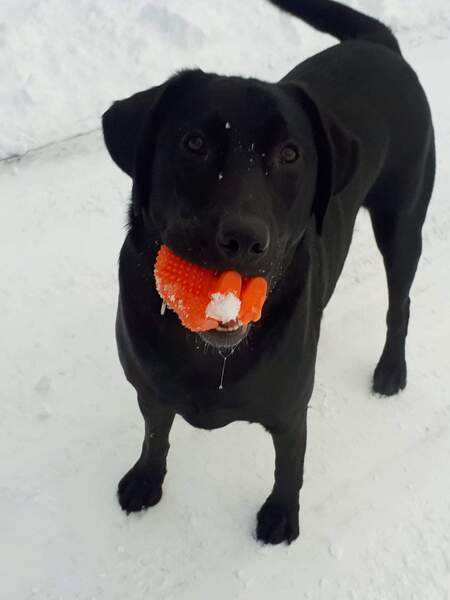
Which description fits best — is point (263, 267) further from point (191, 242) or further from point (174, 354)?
point (174, 354)

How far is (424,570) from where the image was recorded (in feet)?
7.02

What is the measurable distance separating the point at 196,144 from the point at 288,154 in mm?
200

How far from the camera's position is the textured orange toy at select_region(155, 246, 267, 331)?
54.5 inches

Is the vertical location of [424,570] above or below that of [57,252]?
above

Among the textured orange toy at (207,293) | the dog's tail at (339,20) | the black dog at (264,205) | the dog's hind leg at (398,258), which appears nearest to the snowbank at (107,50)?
the dog's tail at (339,20)

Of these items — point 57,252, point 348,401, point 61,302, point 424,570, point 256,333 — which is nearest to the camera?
point 256,333

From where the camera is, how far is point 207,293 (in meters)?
1.43

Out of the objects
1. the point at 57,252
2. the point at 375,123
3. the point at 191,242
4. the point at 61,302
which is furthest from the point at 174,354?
the point at 57,252

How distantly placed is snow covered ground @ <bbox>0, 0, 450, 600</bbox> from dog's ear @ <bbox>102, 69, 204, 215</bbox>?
1.10m

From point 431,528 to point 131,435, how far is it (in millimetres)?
1006

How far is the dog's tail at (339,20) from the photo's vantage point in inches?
94.7

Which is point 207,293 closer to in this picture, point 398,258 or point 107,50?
point 398,258

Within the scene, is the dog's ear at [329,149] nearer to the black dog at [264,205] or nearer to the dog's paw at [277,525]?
the black dog at [264,205]

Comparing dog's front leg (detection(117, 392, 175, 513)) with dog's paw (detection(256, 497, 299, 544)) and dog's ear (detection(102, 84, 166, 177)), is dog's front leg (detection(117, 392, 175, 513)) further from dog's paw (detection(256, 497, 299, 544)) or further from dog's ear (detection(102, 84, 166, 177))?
dog's ear (detection(102, 84, 166, 177))
